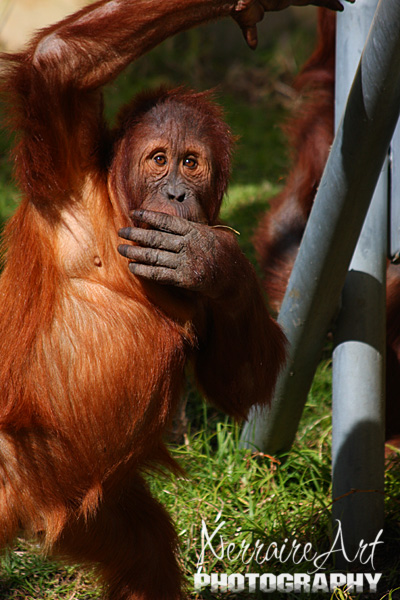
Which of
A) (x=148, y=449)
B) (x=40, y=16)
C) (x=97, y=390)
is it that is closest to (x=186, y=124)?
(x=97, y=390)

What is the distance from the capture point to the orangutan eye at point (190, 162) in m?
3.17

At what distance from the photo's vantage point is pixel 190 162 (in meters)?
3.19

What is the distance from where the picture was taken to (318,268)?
3.58 m

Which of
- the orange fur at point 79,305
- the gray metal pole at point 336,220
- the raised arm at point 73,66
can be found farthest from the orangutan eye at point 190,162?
the gray metal pole at point 336,220

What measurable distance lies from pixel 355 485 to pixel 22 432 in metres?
1.77

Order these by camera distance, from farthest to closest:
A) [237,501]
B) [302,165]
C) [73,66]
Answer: [302,165] → [237,501] → [73,66]

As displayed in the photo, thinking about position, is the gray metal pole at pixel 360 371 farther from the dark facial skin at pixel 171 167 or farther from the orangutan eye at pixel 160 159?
the orangutan eye at pixel 160 159

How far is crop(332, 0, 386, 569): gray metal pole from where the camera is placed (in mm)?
3801

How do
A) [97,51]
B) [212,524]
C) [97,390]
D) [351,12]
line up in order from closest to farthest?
[97,51] < [97,390] < [351,12] < [212,524]

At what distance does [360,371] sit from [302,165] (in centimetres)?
223

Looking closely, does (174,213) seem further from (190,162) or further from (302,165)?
(302,165)

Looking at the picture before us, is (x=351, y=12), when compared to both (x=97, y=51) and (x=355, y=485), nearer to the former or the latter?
(x=97, y=51)

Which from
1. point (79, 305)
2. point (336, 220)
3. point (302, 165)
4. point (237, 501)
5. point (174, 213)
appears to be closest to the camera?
point (174, 213)

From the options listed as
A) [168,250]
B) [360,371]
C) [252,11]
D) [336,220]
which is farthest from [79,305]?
[360,371]
